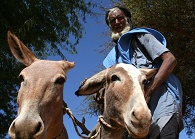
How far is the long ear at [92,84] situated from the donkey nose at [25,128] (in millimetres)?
1148

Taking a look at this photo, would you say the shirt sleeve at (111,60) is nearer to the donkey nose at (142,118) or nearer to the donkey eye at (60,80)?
the donkey eye at (60,80)

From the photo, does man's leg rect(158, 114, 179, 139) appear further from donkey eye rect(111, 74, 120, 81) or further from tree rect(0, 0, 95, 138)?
tree rect(0, 0, 95, 138)

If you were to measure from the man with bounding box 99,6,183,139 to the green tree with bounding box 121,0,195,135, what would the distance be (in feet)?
22.9

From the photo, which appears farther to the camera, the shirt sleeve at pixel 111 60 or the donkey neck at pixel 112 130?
the shirt sleeve at pixel 111 60

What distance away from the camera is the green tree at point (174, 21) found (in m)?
11.6

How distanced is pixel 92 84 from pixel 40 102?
3.30 ft

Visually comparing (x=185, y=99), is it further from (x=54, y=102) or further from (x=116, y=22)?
(x=54, y=102)

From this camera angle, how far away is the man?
13.6 ft

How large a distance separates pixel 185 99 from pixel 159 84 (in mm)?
9990

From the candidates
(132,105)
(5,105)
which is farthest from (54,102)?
(5,105)

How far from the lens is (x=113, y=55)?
16.6 ft

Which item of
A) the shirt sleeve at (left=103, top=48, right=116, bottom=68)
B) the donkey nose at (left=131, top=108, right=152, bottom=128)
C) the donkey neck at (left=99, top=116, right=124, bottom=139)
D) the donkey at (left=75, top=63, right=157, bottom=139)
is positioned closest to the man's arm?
the donkey at (left=75, top=63, right=157, bottom=139)

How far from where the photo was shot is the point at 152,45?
4453 millimetres

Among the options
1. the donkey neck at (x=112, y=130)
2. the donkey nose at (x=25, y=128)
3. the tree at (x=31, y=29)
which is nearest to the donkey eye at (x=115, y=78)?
the donkey neck at (x=112, y=130)
